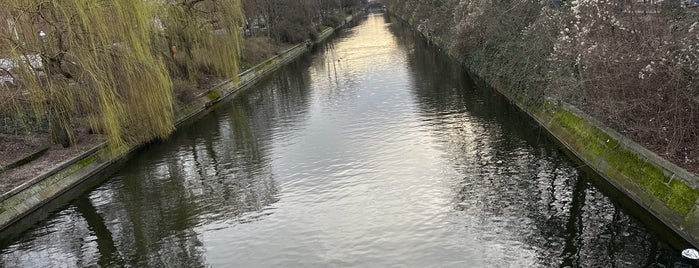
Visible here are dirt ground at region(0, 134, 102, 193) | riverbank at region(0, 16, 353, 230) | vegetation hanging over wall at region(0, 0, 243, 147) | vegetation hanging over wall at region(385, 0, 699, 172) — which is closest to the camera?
vegetation hanging over wall at region(385, 0, 699, 172)

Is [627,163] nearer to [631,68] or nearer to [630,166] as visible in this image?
[630,166]

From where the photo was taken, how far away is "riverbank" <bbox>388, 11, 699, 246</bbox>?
1038cm

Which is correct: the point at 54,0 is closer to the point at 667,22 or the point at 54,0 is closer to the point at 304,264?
the point at 304,264

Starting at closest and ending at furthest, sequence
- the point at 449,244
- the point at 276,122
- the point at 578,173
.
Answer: the point at 449,244 < the point at 578,173 < the point at 276,122

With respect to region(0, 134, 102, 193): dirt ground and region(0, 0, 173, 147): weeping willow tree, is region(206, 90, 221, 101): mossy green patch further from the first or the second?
region(0, 0, 173, 147): weeping willow tree

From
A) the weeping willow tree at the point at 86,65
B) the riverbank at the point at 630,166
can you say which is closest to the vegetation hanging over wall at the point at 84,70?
the weeping willow tree at the point at 86,65

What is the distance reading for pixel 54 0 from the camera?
17578 millimetres

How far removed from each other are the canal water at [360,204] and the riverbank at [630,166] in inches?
15.7

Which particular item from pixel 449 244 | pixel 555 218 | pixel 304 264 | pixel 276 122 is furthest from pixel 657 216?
pixel 276 122

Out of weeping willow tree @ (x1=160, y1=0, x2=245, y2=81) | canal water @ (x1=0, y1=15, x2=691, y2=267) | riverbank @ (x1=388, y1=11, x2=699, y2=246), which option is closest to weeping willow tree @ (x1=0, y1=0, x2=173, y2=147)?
canal water @ (x1=0, y1=15, x2=691, y2=267)

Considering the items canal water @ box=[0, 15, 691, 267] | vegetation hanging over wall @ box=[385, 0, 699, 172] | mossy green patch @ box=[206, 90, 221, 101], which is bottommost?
canal water @ box=[0, 15, 691, 267]

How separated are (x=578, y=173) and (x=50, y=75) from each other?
17289 mm

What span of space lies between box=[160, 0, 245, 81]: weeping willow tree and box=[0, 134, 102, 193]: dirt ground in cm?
929

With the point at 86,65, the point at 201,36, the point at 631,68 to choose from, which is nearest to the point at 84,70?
the point at 86,65
